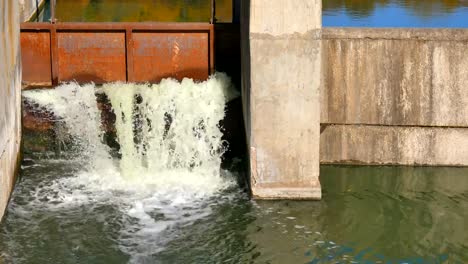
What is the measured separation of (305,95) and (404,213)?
1.98 meters

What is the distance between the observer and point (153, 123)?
9.88m

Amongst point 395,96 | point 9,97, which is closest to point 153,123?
point 9,97

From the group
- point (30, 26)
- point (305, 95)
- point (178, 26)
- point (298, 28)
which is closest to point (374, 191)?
point (305, 95)

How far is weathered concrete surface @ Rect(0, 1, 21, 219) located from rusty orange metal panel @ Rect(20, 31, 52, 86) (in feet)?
1.73

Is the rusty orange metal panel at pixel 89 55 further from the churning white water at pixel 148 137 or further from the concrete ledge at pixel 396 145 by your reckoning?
the concrete ledge at pixel 396 145

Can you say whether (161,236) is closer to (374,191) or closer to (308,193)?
(308,193)

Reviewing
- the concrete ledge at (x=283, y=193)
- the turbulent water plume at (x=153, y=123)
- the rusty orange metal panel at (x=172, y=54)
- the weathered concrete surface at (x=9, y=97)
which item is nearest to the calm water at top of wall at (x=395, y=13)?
the rusty orange metal panel at (x=172, y=54)

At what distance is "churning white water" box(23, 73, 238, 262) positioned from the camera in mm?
9148

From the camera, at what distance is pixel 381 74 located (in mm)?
9984

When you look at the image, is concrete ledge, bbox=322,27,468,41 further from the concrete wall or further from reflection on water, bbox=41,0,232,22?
reflection on water, bbox=41,0,232,22

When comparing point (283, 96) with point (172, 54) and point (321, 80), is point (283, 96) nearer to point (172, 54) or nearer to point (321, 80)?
point (321, 80)

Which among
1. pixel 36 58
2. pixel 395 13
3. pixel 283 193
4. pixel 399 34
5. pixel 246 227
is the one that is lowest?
pixel 246 227

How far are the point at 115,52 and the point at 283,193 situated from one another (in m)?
3.70

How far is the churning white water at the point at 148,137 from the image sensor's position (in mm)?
9148
